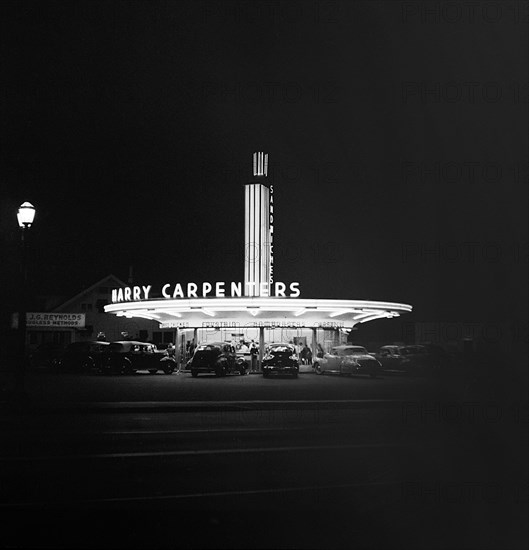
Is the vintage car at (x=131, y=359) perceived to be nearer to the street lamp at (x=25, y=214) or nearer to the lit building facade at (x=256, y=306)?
the lit building facade at (x=256, y=306)

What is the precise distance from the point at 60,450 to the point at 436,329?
207 ft

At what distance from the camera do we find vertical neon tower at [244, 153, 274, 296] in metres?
50.3

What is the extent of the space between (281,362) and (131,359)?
8207 mm

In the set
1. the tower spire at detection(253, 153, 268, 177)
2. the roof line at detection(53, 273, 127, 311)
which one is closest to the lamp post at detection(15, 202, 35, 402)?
the tower spire at detection(253, 153, 268, 177)

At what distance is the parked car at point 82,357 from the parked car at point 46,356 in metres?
1.55

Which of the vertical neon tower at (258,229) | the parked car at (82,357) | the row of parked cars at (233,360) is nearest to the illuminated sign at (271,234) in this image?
the vertical neon tower at (258,229)

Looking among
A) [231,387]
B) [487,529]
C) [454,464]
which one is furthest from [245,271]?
[487,529]

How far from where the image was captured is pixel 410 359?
1672 inches

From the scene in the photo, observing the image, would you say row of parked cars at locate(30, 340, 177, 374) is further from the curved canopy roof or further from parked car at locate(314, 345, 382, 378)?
parked car at locate(314, 345, 382, 378)

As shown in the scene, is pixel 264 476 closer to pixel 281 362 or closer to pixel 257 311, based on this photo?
pixel 281 362

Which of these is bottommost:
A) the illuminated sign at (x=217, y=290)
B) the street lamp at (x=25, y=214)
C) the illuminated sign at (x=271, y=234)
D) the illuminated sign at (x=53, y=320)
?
the illuminated sign at (x=53, y=320)

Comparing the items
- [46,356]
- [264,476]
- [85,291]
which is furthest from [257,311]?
[264,476]

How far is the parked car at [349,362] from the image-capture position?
38031 millimetres

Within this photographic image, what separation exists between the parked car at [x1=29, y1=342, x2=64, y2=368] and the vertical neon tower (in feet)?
40.7
